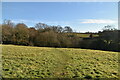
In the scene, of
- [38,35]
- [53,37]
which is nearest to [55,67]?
[53,37]

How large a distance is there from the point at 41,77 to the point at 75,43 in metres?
23.1

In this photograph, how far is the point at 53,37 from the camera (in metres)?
26.5

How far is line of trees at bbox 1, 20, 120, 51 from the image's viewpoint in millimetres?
26906

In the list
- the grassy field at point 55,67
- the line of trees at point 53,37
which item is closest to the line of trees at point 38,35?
the line of trees at point 53,37

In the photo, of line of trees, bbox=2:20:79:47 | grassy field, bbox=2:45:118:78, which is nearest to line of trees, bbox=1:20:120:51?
line of trees, bbox=2:20:79:47

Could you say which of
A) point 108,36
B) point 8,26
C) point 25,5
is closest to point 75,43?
point 108,36

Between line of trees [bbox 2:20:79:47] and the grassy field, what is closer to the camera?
the grassy field

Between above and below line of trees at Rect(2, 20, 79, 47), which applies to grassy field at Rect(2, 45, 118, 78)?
below

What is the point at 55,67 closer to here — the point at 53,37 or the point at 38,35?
the point at 53,37

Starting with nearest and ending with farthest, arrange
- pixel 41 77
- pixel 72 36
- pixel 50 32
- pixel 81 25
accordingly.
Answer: pixel 41 77, pixel 81 25, pixel 50 32, pixel 72 36

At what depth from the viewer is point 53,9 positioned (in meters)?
11.7

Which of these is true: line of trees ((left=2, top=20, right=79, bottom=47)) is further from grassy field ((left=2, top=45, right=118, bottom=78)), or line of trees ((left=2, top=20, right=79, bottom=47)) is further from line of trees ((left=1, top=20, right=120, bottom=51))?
grassy field ((left=2, top=45, right=118, bottom=78))

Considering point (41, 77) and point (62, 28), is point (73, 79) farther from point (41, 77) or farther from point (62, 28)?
point (62, 28)

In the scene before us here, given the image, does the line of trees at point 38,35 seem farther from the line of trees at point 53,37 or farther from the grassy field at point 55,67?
the grassy field at point 55,67
